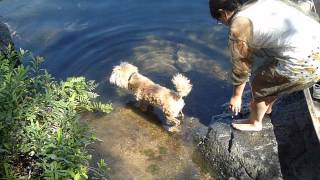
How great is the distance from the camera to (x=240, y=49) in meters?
4.94

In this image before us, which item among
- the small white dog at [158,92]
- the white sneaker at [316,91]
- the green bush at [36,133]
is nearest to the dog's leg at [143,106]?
the small white dog at [158,92]

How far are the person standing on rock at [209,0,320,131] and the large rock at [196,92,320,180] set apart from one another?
100cm

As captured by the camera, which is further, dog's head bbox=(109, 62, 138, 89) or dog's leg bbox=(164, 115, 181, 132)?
dog's head bbox=(109, 62, 138, 89)

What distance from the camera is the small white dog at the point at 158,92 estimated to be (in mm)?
6594

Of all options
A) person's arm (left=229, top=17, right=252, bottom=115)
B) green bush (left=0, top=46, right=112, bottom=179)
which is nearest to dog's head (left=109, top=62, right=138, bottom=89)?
person's arm (left=229, top=17, right=252, bottom=115)

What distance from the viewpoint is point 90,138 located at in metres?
4.31

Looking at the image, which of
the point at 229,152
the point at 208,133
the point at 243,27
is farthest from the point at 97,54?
the point at 243,27

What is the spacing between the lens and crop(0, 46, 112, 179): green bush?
12.4 ft

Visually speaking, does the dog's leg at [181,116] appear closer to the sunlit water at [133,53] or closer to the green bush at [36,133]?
the sunlit water at [133,53]

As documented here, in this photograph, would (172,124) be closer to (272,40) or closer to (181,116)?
(181,116)

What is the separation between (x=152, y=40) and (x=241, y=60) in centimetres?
394

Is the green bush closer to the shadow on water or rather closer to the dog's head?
the dog's head

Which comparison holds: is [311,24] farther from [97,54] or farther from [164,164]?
[97,54]

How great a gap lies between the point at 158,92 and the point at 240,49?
2.10 m
